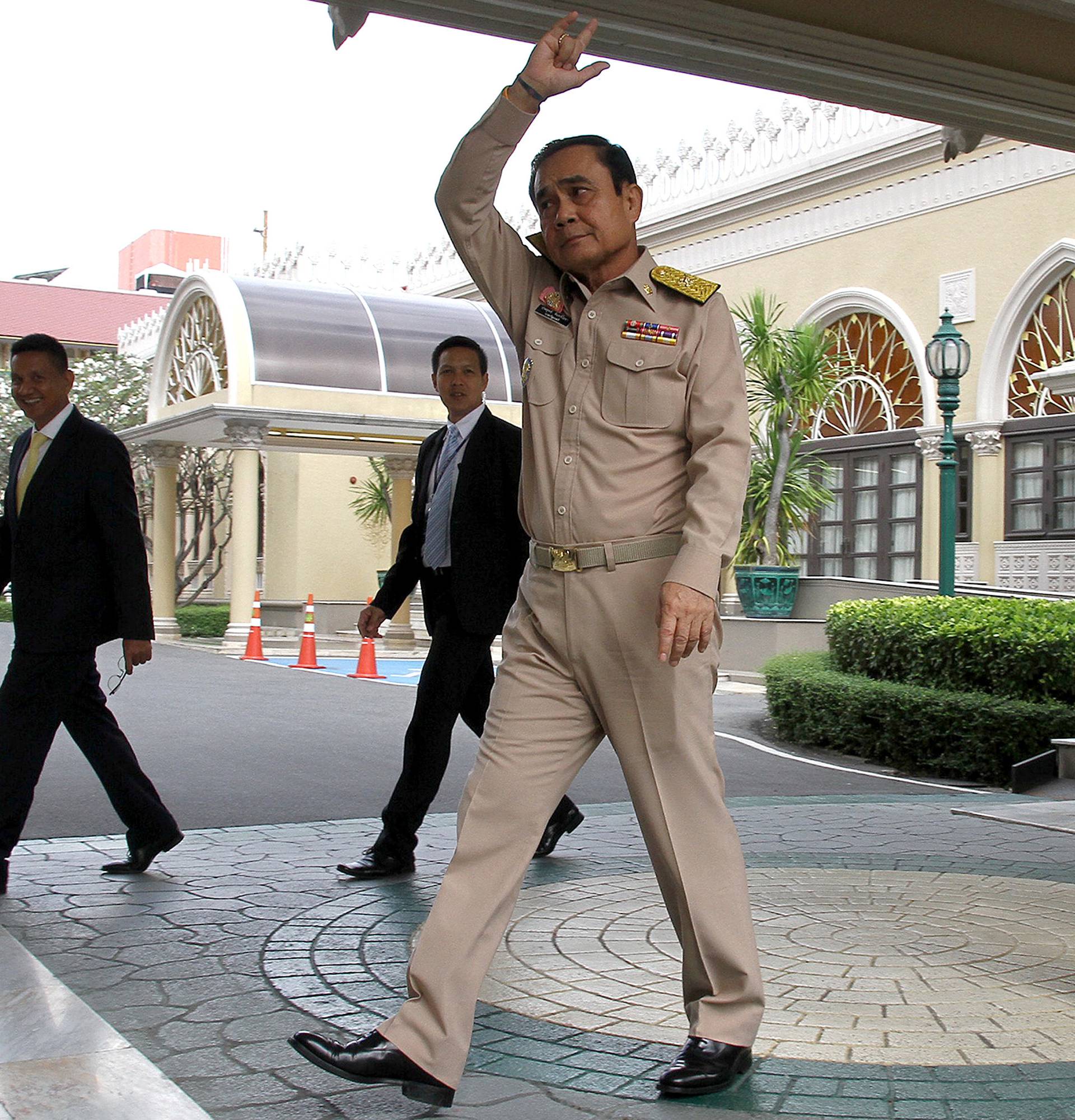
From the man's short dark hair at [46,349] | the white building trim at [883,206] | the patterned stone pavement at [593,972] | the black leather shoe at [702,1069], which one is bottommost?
the patterned stone pavement at [593,972]

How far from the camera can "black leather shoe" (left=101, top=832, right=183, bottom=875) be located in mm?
5410

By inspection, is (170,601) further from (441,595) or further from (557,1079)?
(557,1079)

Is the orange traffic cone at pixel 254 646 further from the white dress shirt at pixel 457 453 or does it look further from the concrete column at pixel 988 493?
the white dress shirt at pixel 457 453

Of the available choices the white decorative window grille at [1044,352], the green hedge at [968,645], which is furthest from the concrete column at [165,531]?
the green hedge at [968,645]

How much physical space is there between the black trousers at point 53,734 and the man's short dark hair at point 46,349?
1055mm

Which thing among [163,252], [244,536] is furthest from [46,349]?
[163,252]

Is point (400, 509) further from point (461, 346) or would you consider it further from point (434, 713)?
point (434, 713)

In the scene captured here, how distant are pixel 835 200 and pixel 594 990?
20880mm

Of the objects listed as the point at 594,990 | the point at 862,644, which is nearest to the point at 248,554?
the point at 862,644

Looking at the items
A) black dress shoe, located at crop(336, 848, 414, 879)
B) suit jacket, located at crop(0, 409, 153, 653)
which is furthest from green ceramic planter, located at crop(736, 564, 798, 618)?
suit jacket, located at crop(0, 409, 153, 653)

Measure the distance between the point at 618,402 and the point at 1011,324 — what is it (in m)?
18.3

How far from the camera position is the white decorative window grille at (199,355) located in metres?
22.0

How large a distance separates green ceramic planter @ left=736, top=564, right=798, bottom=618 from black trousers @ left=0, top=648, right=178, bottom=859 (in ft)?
46.3

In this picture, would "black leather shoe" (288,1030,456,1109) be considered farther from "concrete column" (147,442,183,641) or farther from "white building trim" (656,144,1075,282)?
"concrete column" (147,442,183,641)
